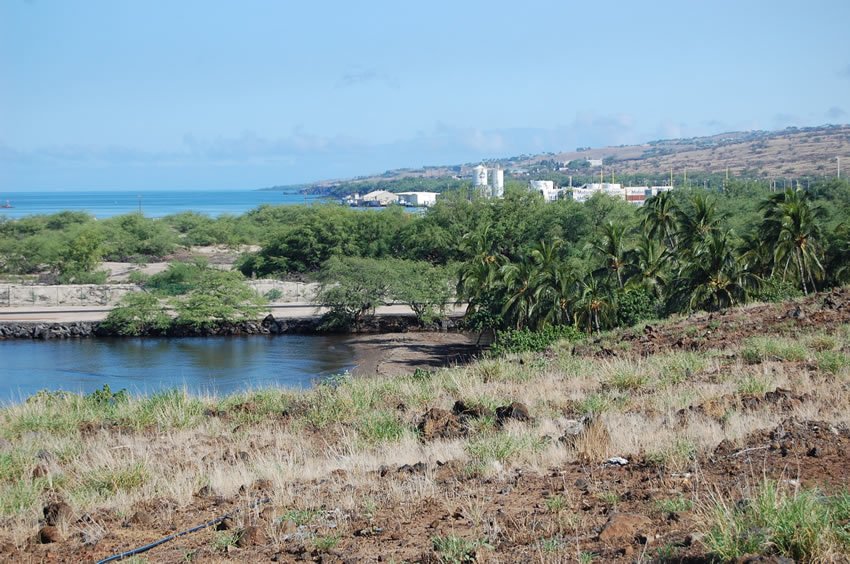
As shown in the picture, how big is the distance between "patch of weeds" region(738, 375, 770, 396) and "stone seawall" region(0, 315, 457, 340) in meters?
49.5

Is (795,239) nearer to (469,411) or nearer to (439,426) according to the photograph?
(469,411)

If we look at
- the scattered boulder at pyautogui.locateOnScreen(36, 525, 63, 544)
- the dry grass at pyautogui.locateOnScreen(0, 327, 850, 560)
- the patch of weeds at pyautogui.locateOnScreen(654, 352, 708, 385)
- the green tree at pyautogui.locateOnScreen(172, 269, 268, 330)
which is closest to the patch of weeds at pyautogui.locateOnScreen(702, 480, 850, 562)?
the dry grass at pyautogui.locateOnScreen(0, 327, 850, 560)

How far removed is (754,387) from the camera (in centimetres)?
1233

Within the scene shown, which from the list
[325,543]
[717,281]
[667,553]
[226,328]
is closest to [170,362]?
[226,328]

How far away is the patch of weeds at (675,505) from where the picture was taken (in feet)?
21.1

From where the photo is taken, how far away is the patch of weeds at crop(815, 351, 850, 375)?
13649 millimetres

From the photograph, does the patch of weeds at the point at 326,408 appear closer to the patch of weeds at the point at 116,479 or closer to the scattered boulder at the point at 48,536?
the patch of weeds at the point at 116,479

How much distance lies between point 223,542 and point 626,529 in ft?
10.1

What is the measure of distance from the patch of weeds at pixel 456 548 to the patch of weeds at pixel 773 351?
11.5 m

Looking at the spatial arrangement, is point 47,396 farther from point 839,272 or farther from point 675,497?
point 839,272

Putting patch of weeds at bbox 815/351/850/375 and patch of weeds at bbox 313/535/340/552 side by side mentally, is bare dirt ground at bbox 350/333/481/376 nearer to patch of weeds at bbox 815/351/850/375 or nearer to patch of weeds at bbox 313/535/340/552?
patch of weeds at bbox 815/351/850/375

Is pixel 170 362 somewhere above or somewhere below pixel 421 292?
below

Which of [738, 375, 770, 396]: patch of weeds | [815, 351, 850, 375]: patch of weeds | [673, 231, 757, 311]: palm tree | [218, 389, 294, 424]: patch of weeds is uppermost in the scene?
[738, 375, 770, 396]: patch of weeds

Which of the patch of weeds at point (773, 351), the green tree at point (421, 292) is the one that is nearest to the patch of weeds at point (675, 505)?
the patch of weeds at point (773, 351)
